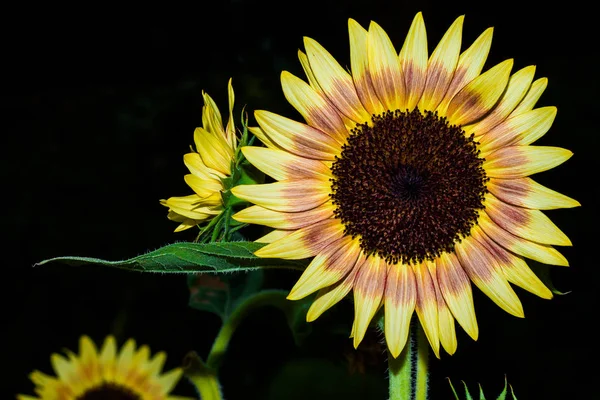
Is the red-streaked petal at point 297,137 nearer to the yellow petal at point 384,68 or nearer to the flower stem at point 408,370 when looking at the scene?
the yellow petal at point 384,68

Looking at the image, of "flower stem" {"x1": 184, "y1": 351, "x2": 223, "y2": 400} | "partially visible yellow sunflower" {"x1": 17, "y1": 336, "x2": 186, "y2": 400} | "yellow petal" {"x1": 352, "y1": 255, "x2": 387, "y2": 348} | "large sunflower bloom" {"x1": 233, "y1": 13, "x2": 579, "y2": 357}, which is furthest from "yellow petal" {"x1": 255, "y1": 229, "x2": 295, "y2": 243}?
"partially visible yellow sunflower" {"x1": 17, "y1": 336, "x2": 186, "y2": 400}

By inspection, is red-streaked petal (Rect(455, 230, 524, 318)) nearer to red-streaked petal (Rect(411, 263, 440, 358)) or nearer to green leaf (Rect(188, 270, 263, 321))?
red-streaked petal (Rect(411, 263, 440, 358))

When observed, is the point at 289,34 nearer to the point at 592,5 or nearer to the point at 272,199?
the point at 592,5

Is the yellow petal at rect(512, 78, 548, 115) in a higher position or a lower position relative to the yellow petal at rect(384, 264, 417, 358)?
higher

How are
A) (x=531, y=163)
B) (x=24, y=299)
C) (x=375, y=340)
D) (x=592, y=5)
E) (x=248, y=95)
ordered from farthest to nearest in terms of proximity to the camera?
1. (x=24, y=299)
2. (x=592, y=5)
3. (x=248, y=95)
4. (x=375, y=340)
5. (x=531, y=163)

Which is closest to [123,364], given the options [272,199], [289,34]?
[289,34]

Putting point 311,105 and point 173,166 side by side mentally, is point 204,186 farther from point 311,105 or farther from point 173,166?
point 173,166
